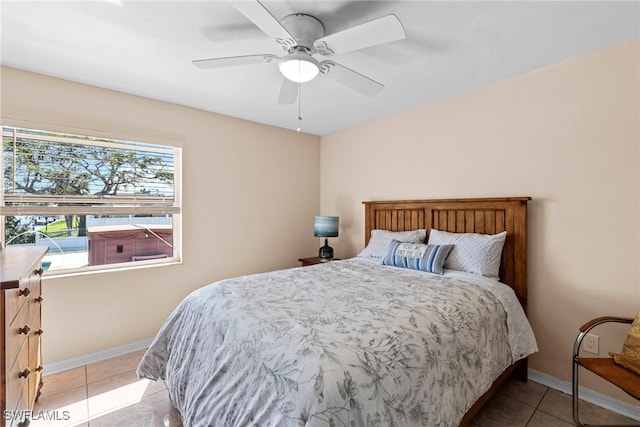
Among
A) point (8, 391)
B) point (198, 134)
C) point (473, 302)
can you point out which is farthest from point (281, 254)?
point (8, 391)

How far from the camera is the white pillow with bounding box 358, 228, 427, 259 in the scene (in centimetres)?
288

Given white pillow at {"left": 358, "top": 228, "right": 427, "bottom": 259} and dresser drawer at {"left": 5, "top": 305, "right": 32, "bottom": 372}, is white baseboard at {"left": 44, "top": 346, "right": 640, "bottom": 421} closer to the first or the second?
dresser drawer at {"left": 5, "top": 305, "right": 32, "bottom": 372}

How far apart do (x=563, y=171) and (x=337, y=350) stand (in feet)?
7.14

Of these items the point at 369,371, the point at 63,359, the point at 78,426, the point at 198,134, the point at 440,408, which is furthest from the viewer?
the point at 198,134

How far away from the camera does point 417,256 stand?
2521mm

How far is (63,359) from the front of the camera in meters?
2.47

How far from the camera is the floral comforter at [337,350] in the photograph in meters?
1.09

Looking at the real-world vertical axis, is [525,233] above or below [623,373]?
above

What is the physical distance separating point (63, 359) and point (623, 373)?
12.9ft

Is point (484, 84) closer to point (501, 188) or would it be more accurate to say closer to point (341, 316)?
point (501, 188)

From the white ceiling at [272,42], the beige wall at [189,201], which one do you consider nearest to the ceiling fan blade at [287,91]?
the white ceiling at [272,42]

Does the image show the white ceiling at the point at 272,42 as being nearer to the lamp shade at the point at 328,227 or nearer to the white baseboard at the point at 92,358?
the lamp shade at the point at 328,227

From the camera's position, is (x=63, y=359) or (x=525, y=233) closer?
(x=525, y=233)

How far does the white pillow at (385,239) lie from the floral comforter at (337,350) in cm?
72
